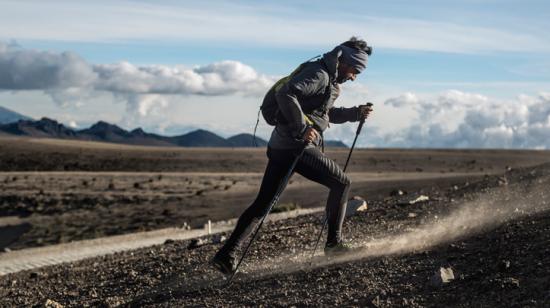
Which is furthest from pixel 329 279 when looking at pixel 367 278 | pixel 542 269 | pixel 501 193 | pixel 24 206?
pixel 24 206

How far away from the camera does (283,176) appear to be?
778 centimetres

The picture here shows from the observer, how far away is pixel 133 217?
37.0 m

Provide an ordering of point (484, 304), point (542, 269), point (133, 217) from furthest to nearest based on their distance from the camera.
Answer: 1. point (133, 217)
2. point (542, 269)
3. point (484, 304)

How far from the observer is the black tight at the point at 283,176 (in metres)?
7.70

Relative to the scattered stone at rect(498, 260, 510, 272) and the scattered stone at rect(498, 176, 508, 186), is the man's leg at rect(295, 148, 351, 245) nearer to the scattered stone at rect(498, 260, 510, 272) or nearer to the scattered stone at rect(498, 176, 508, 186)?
the scattered stone at rect(498, 260, 510, 272)

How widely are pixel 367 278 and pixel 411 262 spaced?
27.3 inches

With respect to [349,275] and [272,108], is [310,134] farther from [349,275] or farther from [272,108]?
[349,275]

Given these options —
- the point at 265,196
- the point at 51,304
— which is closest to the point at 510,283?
the point at 265,196

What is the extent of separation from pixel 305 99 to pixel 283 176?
842mm

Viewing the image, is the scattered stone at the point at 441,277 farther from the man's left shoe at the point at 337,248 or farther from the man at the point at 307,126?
the man's left shoe at the point at 337,248

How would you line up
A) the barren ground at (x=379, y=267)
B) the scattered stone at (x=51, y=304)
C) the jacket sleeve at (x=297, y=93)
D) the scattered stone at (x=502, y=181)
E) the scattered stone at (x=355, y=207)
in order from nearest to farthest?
the barren ground at (x=379, y=267)
the jacket sleeve at (x=297, y=93)
the scattered stone at (x=51, y=304)
the scattered stone at (x=355, y=207)
the scattered stone at (x=502, y=181)

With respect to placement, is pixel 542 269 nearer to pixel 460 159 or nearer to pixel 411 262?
pixel 411 262

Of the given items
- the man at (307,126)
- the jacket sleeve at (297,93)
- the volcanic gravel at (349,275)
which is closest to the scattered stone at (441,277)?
the volcanic gravel at (349,275)

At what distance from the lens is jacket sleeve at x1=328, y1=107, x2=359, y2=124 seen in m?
8.24
